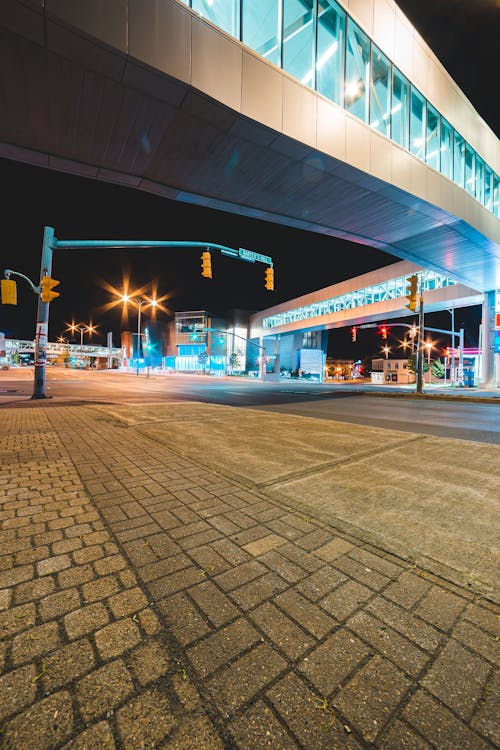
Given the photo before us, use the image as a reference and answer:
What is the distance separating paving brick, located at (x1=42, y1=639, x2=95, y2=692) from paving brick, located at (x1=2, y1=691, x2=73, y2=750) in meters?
0.09

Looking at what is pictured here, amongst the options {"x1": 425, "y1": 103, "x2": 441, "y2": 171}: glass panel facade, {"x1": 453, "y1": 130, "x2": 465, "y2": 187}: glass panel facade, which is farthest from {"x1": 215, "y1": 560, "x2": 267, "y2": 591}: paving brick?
{"x1": 453, "y1": 130, "x2": 465, "y2": 187}: glass panel facade

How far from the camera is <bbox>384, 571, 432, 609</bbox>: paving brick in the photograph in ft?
6.60

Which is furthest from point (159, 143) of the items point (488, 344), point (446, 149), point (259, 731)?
point (488, 344)

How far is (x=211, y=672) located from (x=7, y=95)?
1252 cm

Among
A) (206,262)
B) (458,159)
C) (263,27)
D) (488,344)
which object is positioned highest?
(458,159)

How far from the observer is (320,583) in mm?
2162

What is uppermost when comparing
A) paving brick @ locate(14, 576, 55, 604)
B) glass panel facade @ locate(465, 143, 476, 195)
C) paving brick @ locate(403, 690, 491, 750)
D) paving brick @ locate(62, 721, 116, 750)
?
glass panel facade @ locate(465, 143, 476, 195)

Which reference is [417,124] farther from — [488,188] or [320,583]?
[320,583]

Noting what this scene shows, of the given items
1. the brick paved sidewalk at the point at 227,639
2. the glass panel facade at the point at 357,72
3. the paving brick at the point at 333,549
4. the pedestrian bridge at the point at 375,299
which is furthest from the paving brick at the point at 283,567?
the pedestrian bridge at the point at 375,299

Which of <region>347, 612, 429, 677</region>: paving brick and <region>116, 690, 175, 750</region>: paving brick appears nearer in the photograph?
<region>116, 690, 175, 750</region>: paving brick

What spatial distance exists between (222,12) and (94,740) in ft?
47.4

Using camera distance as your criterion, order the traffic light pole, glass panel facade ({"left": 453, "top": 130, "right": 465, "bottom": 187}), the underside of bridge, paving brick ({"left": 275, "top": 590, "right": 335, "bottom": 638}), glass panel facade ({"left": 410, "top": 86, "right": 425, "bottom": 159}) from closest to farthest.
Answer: paving brick ({"left": 275, "top": 590, "right": 335, "bottom": 638}) < the underside of bridge < the traffic light pole < glass panel facade ({"left": 410, "top": 86, "right": 425, "bottom": 159}) < glass panel facade ({"left": 453, "top": 130, "right": 465, "bottom": 187})

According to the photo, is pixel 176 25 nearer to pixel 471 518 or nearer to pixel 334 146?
pixel 334 146

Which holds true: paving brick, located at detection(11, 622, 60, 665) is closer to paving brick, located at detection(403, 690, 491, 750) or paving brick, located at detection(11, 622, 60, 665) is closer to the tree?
paving brick, located at detection(403, 690, 491, 750)
